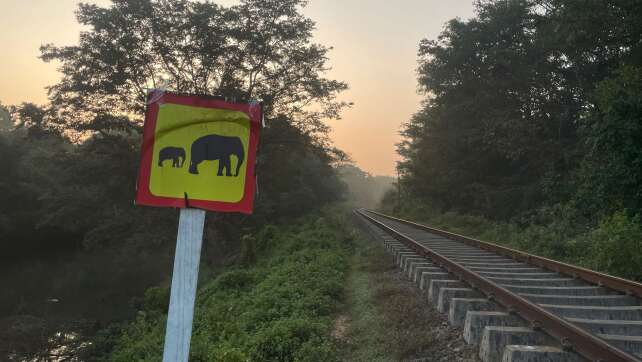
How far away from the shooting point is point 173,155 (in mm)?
2109

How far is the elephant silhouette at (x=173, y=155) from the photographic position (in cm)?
211

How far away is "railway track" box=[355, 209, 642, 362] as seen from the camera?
4078mm

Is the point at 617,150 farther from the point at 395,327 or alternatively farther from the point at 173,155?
the point at 173,155

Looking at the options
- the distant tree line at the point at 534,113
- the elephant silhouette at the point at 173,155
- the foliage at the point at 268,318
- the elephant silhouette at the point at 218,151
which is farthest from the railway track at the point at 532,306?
the distant tree line at the point at 534,113

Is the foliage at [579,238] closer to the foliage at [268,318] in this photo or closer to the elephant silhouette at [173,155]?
the foliage at [268,318]

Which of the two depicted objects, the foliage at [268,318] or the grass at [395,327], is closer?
the grass at [395,327]

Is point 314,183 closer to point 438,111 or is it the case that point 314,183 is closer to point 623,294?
point 438,111

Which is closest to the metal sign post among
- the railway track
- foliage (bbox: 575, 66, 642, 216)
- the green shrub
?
the railway track

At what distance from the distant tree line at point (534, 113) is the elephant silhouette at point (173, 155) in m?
15.9

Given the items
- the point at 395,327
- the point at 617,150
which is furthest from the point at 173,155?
the point at 617,150

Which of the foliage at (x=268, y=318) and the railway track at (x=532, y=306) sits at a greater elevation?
the railway track at (x=532, y=306)

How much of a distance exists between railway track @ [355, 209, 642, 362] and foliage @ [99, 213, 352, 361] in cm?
189

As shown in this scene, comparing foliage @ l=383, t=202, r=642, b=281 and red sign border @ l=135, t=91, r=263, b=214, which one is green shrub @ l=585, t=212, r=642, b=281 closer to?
foliage @ l=383, t=202, r=642, b=281

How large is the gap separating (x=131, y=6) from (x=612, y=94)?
22492 millimetres
